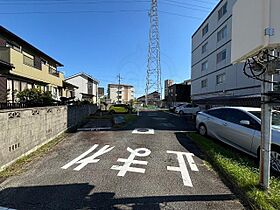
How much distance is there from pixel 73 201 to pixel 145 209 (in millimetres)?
1234

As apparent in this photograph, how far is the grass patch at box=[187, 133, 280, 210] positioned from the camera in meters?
3.40

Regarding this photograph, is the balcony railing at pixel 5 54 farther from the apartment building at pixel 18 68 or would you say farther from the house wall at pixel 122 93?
the house wall at pixel 122 93

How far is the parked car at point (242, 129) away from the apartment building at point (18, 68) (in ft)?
29.1

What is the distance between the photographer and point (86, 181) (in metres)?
4.43

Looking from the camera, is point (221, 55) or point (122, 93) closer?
point (221, 55)

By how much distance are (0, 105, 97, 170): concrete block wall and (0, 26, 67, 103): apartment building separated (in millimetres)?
2601

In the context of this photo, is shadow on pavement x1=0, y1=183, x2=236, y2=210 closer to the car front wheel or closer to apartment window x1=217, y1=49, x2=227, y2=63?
the car front wheel

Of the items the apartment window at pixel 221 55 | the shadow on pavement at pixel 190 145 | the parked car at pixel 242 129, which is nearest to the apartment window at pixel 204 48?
the apartment window at pixel 221 55

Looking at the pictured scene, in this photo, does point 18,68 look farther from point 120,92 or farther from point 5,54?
point 120,92

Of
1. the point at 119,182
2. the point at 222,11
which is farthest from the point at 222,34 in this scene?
the point at 119,182

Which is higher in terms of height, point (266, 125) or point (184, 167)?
point (266, 125)

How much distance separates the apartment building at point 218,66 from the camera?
20.9 m

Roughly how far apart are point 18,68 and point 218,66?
2257 centimetres

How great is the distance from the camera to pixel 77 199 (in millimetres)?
3662
